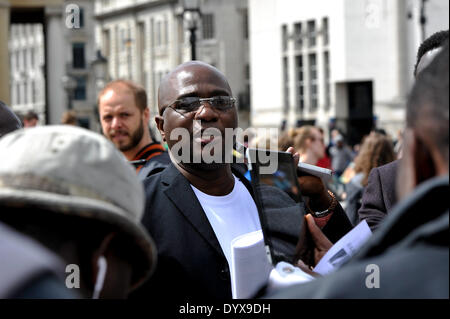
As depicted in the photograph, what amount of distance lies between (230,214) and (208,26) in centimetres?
5969

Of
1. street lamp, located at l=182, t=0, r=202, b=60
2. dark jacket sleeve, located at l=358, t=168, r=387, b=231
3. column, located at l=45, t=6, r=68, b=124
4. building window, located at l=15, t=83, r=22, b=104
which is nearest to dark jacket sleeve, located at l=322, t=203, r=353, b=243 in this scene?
dark jacket sleeve, located at l=358, t=168, r=387, b=231

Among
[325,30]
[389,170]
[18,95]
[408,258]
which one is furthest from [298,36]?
[408,258]

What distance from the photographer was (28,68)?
82.2 metres

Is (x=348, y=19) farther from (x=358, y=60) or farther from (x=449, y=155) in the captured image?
(x=449, y=155)

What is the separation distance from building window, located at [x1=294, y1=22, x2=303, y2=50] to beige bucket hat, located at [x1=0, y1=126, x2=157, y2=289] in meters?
46.6

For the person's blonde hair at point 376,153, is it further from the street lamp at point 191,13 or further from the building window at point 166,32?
the building window at point 166,32

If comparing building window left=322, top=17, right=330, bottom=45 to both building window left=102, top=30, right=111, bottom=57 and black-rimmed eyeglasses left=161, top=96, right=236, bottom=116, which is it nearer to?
building window left=102, top=30, right=111, bottom=57

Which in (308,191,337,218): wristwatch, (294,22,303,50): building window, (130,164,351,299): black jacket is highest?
(294,22,303,50): building window

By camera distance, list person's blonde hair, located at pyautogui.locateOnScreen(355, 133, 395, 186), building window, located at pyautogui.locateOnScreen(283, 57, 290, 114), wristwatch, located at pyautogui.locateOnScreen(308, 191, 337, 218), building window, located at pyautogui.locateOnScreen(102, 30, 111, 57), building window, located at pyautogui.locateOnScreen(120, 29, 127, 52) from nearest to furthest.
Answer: wristwatch, located at pyautogui.locateOnScreen(308, 191, 337, 218)
person's blonde hair, located at pyautogui.locateOnScreen(355, 133, 395, 186)
building window, located at pyautogui.locateOnScreen(283, 57, 290, 114)
building window, located at pyautogui.locateOnScreen(120, 29, 127, 52)
building window, located at pyautogui.locateOnScreen(102, 30, 111, 57)

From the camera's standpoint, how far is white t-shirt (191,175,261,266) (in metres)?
3.58
